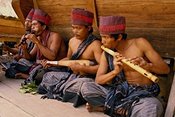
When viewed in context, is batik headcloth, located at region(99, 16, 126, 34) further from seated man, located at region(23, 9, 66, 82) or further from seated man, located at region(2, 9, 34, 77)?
seated man, located at region(2, 9, 34, 77)

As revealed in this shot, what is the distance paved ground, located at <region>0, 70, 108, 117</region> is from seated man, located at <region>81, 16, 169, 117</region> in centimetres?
23

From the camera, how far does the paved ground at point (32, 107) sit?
11.3ft

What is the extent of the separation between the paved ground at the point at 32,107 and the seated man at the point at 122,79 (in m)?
0.23

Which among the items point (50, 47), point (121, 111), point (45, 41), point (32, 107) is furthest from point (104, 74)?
point (45, 41)

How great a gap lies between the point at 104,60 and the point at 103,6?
1186mm

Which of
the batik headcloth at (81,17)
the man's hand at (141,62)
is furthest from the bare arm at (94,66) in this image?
the man's hand at (141,62)

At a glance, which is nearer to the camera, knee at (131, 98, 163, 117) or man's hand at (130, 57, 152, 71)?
knee at (131, 98, 163, 117)

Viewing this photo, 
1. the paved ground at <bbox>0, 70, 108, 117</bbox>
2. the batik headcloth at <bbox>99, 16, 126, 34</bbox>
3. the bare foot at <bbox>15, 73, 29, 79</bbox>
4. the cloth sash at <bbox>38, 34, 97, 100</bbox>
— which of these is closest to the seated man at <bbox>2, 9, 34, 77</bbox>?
the bare foot at <bbox>15, 73, 29, 79</bbox>

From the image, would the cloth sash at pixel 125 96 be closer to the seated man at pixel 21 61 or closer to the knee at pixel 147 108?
the knee at pixel 147 108

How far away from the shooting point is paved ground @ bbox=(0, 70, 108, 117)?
11.3ft

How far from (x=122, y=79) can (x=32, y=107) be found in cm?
121

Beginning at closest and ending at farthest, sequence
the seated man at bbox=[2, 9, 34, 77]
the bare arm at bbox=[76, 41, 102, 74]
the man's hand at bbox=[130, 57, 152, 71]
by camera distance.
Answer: the man's hand at bbox=[130, 57, 152, 71]
the bare arm at bbox=[76, 41, 102, 74]
the seated man at bbox=[2, 9, 34, 77]

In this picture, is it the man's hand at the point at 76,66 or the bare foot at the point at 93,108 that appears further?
the man's hand at the point at 76,66

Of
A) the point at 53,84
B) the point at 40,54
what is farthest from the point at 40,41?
the point at 53,84
